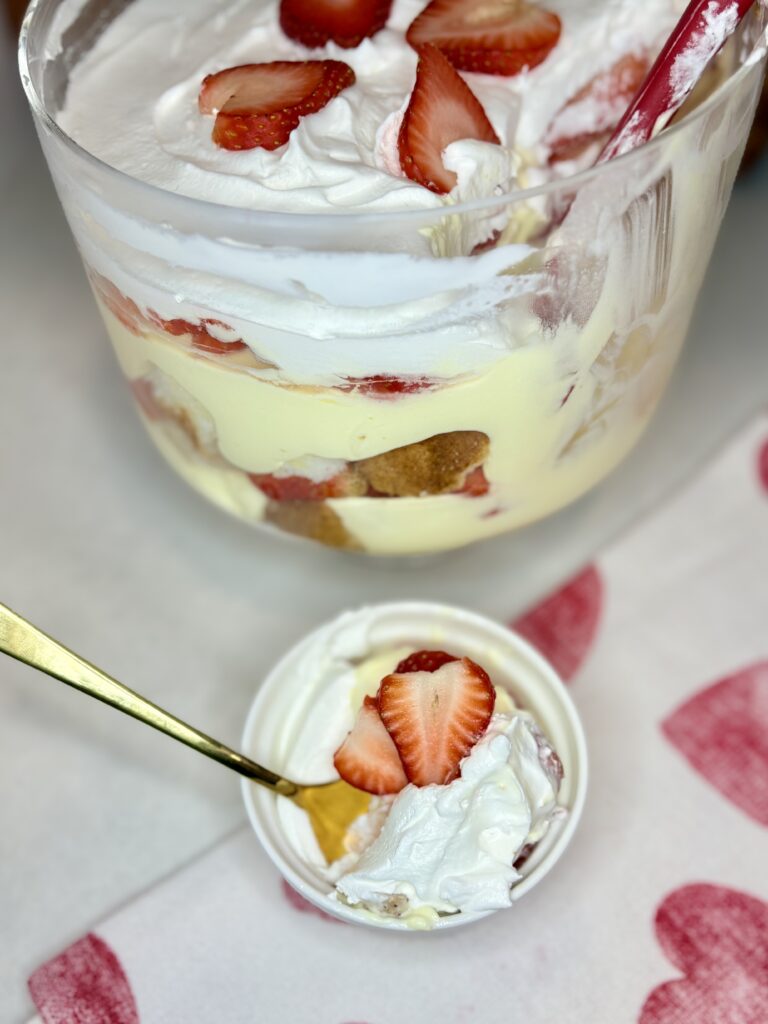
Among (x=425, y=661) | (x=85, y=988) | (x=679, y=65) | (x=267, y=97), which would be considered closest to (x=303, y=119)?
(x=267, y=97)

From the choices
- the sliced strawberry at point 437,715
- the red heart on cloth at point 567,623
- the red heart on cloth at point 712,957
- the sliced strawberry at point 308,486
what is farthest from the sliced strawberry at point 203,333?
the red heart on cloth at point 712,957

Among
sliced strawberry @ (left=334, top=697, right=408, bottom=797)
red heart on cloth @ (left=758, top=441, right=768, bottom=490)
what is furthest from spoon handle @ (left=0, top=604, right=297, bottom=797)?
red heart on cloth @ (left=758, top=441, right=768, bottom=490)

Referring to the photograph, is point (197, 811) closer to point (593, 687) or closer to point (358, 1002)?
point (358, 1002)

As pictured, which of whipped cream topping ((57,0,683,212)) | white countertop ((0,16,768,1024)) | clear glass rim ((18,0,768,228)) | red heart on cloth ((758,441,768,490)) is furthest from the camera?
red heart on cloth ((758,441,768,490))

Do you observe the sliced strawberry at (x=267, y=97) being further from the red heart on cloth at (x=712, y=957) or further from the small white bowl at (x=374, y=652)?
the red heart on cloth at (x=712, y=957)

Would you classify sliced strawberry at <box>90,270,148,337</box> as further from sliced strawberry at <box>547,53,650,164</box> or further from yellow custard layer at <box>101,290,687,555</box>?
sliced strawberry at <box>547,53,650,164</box>

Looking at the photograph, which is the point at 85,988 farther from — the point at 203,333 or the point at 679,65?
the point at 679,65
